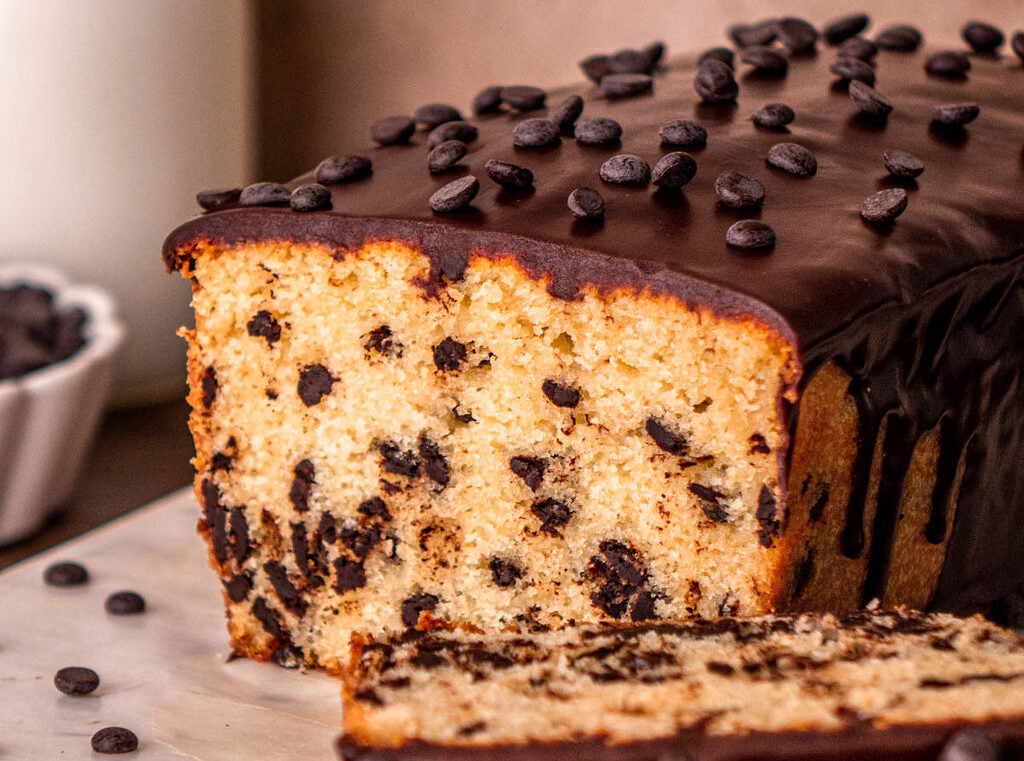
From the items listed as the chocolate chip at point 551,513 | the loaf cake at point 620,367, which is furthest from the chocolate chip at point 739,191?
the chocolate chip at point 551,513

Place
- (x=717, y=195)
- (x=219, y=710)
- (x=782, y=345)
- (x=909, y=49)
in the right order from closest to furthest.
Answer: (x=782, y=345) < (x=717, y=195) < (x=219, y=710) < (x=909, y=49)

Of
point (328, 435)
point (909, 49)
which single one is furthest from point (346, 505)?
point (909, 49)

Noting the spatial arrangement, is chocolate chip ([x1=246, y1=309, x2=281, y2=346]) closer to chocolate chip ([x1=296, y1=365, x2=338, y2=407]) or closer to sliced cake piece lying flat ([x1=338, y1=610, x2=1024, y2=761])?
chocolate chip ([x1=296, y1=365, x2=338, y2=407])

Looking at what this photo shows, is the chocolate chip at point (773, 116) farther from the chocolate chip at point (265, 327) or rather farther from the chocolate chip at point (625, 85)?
the chocolate chip at point (265, 327)

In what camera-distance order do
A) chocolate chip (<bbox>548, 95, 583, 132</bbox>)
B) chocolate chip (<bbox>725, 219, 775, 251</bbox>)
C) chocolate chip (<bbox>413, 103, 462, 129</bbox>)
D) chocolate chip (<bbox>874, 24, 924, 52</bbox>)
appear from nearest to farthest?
chocolate chip (<bbox>725, 219, 775, 251</bbox>), chocolate chip (<bbox>548, 95, 583, 132</bbox>), chocolate chip (<bbox>413, 103, 462, 129</bbox>), chocolate chip (<bbox>874, 24, 924, 52</bbox>)

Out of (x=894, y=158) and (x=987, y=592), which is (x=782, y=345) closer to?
(x=894, y=158)

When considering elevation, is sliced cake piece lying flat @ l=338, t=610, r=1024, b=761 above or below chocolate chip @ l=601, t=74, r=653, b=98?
below

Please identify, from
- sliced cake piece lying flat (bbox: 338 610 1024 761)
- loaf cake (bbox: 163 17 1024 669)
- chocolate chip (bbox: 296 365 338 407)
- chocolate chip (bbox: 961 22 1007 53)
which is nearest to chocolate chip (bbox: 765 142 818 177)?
loaf cake (bbox: 163 17 1024 669)
